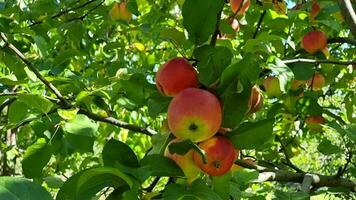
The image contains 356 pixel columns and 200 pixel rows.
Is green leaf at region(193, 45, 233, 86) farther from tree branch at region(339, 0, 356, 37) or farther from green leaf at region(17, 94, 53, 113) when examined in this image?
tree branch at region(339, 0, 356, 37)

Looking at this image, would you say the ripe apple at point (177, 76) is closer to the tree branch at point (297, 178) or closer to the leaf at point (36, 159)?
the leaf at point (36, 159)

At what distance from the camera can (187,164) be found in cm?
96

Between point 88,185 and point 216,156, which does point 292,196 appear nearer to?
point 216,156

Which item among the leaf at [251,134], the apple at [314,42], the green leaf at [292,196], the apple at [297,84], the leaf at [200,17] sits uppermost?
the leaf at [200,17]

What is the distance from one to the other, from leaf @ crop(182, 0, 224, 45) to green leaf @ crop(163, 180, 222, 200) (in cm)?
28

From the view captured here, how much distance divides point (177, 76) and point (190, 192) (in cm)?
21

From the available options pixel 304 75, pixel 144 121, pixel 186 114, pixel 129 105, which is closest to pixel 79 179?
pixel 186 114

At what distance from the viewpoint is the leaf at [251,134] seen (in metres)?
0.98

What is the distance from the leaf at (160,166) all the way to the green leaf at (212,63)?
156 millimetres

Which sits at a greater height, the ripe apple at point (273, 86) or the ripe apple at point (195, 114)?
the ripe apple at point (195, 114)

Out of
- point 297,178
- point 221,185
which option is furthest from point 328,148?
point 221,185

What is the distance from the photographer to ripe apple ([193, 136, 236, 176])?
94 cm

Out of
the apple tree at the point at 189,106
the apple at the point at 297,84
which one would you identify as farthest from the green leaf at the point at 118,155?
the apple at the point at 297,84

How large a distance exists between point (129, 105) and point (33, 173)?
0.47 meters
